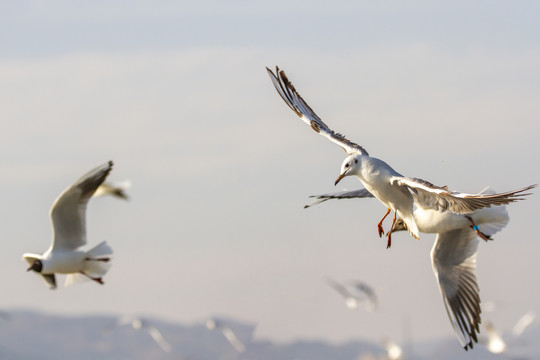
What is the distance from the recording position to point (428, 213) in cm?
1827

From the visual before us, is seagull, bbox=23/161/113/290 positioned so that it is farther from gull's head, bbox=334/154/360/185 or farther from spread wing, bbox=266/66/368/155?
gull's head, bbox=334/154/360/185

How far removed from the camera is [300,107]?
18781 millimetres

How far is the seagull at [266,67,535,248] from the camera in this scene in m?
14.4

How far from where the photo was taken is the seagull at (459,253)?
60.3 feet

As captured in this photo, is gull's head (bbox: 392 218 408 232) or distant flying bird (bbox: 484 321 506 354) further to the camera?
distant flying bird (bbox: 484 321 506 354)

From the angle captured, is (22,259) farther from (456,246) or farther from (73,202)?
(456,246)

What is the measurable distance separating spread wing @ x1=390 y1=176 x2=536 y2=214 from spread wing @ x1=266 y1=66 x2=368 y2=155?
2114 mm

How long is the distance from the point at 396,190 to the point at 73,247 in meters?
7.80

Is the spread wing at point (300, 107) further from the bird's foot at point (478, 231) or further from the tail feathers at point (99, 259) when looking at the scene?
the tail feathers at point (99, 259)

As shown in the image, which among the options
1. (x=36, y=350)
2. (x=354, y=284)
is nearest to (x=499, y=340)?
(x=354, y=284)

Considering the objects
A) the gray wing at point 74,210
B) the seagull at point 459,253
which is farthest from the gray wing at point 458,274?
the gray wing at point 74,210

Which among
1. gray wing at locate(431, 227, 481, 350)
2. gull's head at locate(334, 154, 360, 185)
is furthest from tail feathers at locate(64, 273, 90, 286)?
gull's head at locate(334, 154, 360, 185)

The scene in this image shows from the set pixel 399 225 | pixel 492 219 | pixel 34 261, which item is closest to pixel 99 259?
pixel 34 261

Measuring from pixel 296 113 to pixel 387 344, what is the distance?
48.9m
